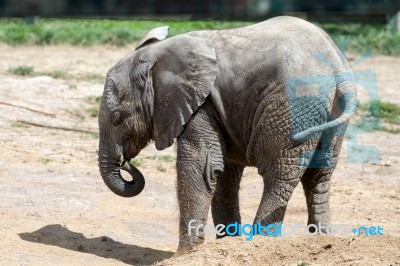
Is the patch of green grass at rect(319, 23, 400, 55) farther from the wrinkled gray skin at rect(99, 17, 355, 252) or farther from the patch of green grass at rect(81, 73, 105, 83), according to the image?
the wrinkled gray skin at rect(99, 17, 355, 252)

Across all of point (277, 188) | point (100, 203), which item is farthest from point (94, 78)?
point (277, 188)

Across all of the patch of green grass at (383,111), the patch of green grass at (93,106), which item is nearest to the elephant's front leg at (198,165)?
the patch of green grass at (93,106)

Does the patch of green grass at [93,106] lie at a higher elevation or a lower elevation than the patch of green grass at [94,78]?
higher

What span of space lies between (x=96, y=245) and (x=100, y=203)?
115 centimetres

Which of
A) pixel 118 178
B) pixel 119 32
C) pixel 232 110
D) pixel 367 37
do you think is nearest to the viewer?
pixel 232 110

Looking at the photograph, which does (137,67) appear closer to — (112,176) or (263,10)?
(112,176)

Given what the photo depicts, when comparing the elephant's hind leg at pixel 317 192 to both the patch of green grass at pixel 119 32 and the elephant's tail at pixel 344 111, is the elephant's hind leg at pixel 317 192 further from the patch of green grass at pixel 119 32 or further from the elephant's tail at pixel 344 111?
the patch of green grass at pixel 119 32

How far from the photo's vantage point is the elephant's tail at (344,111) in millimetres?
7540

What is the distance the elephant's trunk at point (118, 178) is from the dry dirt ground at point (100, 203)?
0.54 metres

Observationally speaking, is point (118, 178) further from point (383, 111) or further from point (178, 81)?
point (383, 111)

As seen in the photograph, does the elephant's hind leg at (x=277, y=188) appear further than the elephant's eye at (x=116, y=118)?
No

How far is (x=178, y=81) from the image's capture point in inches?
319

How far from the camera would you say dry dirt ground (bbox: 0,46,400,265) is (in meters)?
7.53

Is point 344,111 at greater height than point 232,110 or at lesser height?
greater
